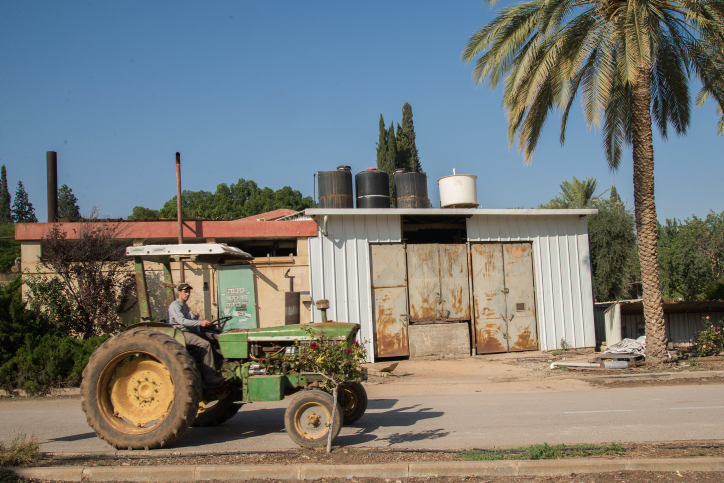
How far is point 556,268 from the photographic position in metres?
16.0

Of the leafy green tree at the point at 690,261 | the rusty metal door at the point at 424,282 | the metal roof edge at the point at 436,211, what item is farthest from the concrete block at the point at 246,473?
the leafy green tree at the point at 690,261

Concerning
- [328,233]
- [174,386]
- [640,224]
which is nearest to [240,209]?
[328,233]

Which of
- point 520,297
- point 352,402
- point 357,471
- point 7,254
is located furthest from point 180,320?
point 7,254

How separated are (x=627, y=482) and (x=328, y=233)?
10924mm

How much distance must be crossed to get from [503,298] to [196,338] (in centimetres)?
1093

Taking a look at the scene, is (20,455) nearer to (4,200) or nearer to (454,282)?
(454,282)

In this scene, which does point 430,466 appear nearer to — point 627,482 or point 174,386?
point 627,482

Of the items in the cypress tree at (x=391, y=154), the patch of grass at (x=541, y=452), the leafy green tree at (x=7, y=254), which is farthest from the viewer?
the cypress tree at (x=391, y=154)

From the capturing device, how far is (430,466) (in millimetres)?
4785

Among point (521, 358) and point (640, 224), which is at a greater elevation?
point (640, 224)

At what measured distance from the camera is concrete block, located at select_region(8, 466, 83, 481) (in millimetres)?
4832

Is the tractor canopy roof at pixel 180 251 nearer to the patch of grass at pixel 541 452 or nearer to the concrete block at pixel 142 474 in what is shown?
the concrete block at pixel 142 474

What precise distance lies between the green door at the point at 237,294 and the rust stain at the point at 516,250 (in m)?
7.56

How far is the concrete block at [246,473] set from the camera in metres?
4.80
